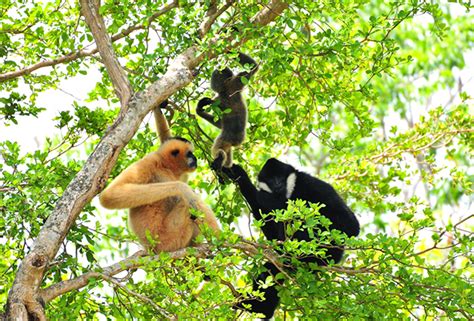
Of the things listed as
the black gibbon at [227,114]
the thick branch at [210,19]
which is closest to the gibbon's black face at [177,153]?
the black gibbon at [227,114]

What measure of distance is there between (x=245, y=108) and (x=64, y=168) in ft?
8.18

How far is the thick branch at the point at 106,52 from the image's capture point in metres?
6.04

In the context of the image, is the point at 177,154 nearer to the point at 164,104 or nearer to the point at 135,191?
the point at 164,104

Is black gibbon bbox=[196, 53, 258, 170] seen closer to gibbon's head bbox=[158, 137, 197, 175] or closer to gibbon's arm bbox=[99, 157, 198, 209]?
gibbon's head bbox=[158, 137, 197, 175]

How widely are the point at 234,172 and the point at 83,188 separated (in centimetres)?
256

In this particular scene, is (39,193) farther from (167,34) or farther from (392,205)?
(392,205)

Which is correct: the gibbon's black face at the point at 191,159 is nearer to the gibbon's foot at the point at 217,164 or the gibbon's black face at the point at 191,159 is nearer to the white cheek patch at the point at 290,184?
the gibbon's foot at the point at 217,164

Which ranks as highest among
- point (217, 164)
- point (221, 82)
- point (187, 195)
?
point (221, 82)

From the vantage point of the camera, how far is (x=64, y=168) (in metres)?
6.63

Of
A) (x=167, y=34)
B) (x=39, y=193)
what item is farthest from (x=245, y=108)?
(x=39, y=193)

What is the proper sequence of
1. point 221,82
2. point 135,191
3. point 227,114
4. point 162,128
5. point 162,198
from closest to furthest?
point 135,191 → point 162,198 → point 162,128 → point 227,114 → point 221,82

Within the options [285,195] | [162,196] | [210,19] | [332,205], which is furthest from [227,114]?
[162,196]

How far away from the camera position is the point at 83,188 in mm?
5504

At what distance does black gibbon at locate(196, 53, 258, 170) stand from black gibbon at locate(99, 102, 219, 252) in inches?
16.9
